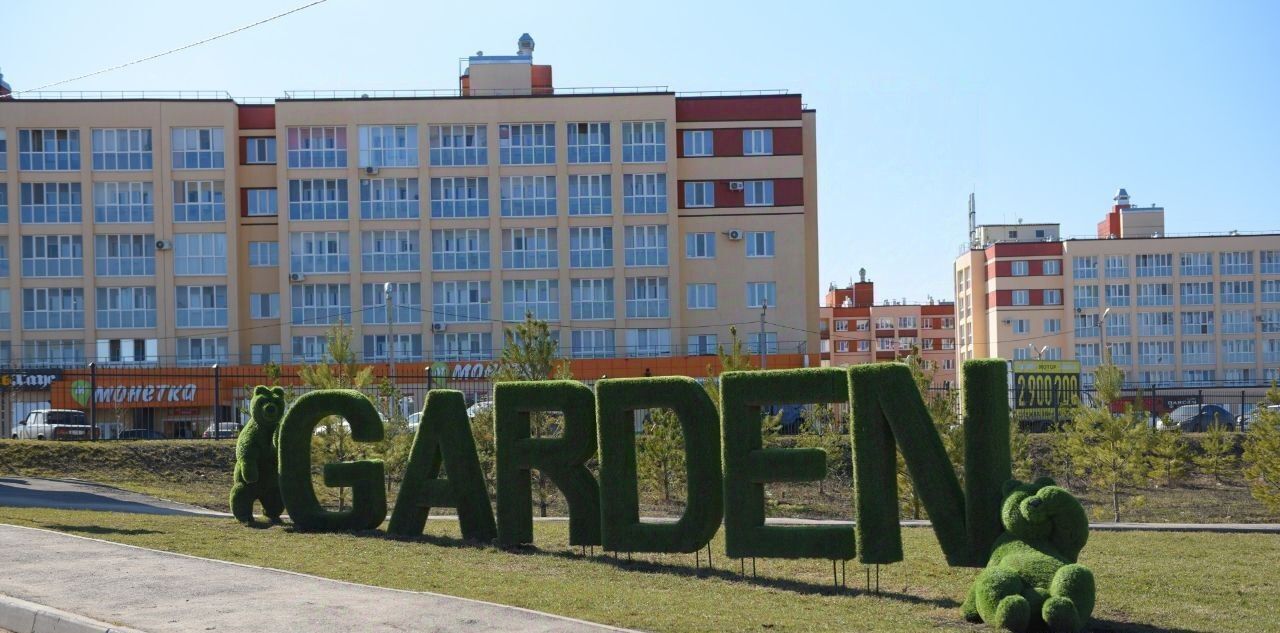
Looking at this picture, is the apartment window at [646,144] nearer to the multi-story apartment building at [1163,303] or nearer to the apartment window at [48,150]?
the apartment window at [48,150]

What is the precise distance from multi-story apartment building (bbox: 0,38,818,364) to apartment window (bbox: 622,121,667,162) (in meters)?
0.10

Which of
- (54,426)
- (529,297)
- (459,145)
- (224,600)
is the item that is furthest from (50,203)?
(224,600)

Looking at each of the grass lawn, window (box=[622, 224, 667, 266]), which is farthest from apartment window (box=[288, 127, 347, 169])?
the grass lawn

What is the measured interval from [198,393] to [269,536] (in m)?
40.8

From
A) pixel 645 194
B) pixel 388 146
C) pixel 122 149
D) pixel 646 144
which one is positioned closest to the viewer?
pixel 122 149

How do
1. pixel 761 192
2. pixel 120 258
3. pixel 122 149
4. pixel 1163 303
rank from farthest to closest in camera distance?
pixel 1163 303
pixel 761 192
pixel 120 258
pixel 122 149

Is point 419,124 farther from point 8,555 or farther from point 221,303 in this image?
point 8,555

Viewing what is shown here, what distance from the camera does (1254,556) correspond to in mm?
15719

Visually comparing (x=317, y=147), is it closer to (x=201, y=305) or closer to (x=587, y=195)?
(x=201, y=305)

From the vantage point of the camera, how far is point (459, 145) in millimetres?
60062

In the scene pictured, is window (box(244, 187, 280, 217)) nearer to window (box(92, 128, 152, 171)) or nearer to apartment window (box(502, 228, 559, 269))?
window (box(92, 128, 152, 171))

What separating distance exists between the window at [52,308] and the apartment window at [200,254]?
469cm

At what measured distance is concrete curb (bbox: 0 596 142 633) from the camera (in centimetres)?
1041

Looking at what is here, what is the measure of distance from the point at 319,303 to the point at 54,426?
2130 centimetres
